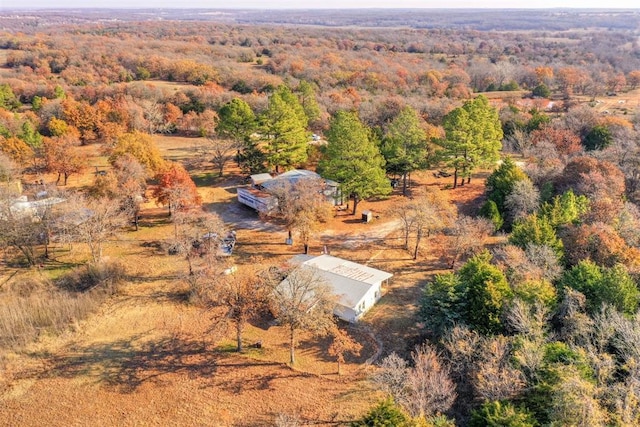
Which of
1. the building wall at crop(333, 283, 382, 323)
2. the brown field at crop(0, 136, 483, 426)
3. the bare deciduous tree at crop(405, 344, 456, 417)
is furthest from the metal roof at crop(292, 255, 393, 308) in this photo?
the bare deciduous tree at crop(405, 344, 456, 417)

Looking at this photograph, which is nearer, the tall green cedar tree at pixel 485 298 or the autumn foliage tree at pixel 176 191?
the tall green cedar tree at pixel 485 298

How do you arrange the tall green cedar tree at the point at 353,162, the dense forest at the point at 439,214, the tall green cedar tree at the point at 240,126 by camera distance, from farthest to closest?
the tall green cedar tree at the point at 240,126
the tall green cedar tree at the point at 353,162
the dense forest at the point at 439,214

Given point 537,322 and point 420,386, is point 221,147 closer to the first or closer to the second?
point 420,386

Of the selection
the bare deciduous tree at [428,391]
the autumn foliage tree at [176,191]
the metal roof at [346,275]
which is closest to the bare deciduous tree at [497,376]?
the bare deciduous tree at [428,391]

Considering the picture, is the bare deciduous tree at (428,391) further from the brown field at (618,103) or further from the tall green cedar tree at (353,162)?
the brown field at (618,103)

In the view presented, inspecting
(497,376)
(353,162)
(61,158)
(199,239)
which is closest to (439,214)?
(353,162)

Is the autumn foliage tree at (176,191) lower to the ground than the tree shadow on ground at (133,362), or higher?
higher

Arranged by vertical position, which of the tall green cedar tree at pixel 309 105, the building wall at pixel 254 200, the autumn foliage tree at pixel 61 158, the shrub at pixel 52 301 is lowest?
the shrub at pixel 52 301

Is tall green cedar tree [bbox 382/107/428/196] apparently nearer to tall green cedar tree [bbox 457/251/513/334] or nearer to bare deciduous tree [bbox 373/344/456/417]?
tall green cedar tree [bbox 457/251/513/334]
